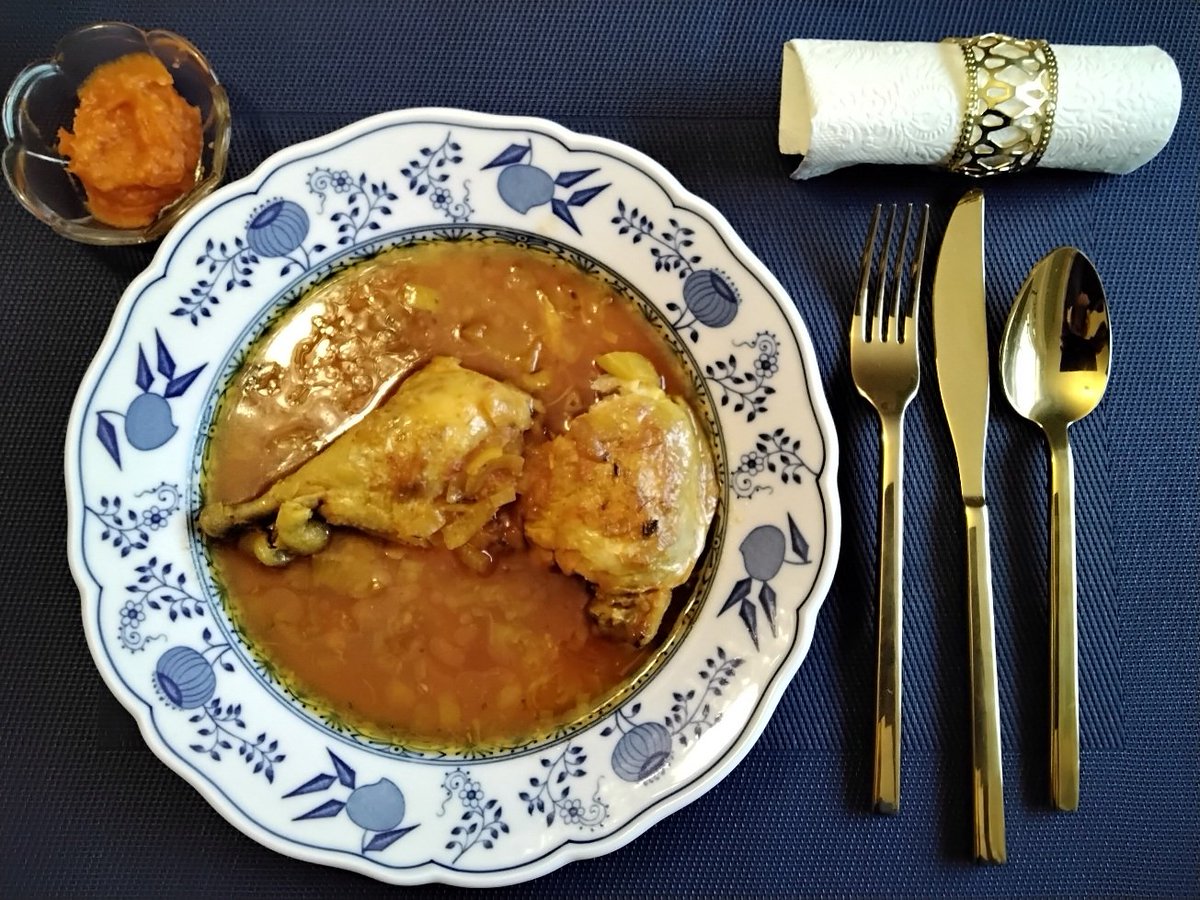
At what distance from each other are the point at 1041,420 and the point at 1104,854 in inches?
37.1

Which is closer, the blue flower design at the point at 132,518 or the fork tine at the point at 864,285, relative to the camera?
the blue flower design at the point at 132,518

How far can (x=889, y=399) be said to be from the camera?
76.5 inches

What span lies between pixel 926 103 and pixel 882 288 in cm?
39

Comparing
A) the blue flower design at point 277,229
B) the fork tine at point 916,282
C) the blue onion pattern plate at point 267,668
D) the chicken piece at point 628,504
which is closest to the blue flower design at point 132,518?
the blue onion pattern plate at point 267,668

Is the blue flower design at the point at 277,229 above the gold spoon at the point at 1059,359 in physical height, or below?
above

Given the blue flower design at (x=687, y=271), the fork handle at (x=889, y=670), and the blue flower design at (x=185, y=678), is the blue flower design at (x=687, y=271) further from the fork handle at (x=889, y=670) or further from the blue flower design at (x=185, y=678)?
the blue flower design at (x=185, y=678)

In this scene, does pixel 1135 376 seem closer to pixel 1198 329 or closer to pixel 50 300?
pixel 1198 329

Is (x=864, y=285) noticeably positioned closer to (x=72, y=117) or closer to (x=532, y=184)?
(x=532, y=184)

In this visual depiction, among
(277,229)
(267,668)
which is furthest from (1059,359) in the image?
(267,668)

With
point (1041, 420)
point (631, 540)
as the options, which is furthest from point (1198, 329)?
point (631, 540)

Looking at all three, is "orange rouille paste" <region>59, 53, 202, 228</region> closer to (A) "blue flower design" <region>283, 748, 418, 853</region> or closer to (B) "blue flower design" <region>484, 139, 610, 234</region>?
(B) "blue flower design" <region>484, 139, 610, 234</region>

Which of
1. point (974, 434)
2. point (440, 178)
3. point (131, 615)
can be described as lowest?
point (131, 615)

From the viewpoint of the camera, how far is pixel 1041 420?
78.4 inches

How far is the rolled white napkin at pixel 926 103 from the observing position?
191cm
